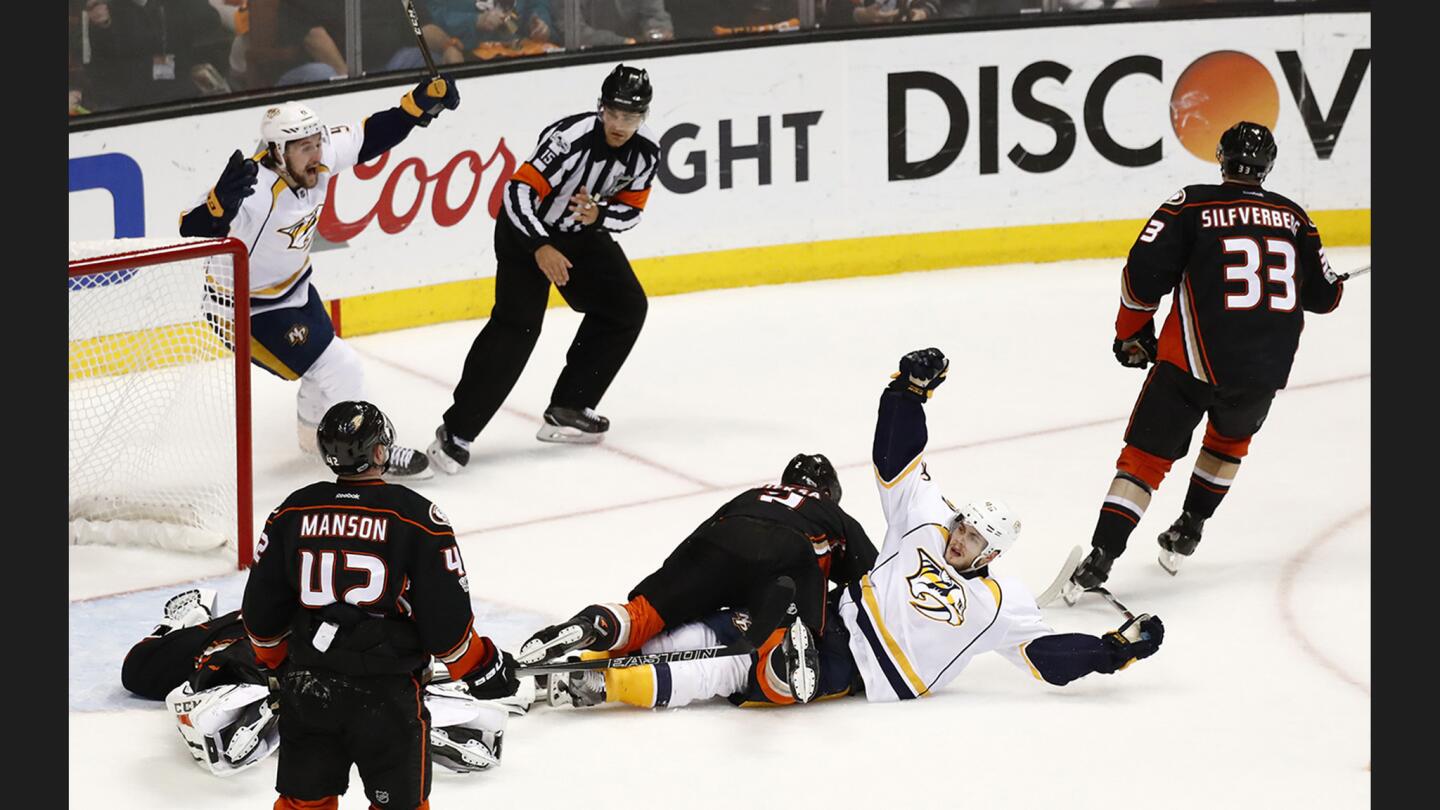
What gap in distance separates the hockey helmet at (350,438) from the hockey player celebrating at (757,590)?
1.18 metres

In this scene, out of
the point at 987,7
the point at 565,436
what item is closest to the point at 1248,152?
the point at 565,436

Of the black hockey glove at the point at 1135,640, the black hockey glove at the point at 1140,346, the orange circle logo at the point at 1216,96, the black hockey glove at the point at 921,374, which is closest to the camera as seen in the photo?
the black hockey glove at the point at 1135,640

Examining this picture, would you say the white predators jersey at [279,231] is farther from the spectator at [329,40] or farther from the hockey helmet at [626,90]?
the spectator at [329,40]

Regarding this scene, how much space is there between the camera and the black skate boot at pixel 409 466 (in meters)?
6.46

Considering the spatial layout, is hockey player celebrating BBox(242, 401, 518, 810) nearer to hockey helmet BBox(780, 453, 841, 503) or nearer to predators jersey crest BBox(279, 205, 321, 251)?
hockey helmet BBox(780, 453, 841, 503)

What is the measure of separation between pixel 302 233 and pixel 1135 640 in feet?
9.71

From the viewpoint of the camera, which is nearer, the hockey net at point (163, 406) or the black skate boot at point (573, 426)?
the hockey net at point (163, 406)

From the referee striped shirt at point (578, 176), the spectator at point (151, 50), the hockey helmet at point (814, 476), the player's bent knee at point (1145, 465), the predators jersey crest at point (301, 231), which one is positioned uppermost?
the spectator at point (151, 50)

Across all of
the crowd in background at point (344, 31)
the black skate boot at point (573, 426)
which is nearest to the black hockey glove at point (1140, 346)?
the black skate boot at point (573, 426)

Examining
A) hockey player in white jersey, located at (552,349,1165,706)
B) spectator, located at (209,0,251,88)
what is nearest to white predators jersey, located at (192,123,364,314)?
spectator, located at (209,0,251,88)

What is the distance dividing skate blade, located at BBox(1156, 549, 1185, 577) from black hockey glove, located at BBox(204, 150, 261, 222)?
2813 millimetres

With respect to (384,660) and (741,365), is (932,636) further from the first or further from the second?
(741,365)

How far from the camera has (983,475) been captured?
662cm

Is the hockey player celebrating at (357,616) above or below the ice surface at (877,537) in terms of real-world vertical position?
above
